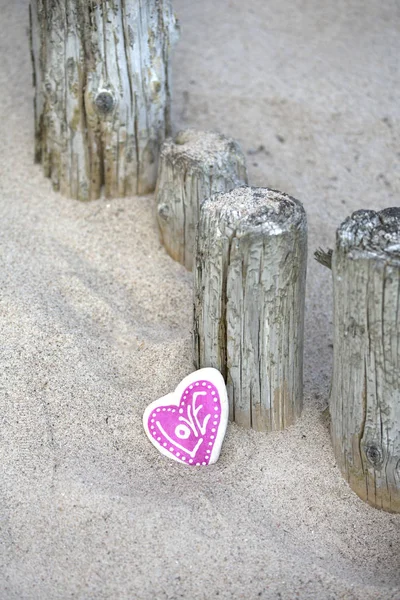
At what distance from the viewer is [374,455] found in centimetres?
272

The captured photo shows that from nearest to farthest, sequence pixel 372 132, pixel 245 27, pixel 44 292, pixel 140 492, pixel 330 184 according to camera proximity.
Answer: pixel 140 492, pixel 44 292, pixel 330 184, pixel 372 132, pixel 245 27

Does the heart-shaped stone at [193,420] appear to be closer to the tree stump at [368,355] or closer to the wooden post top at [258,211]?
the tree stump at [368,355]

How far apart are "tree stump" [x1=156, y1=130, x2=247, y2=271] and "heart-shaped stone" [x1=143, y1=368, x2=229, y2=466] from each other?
3.47ft

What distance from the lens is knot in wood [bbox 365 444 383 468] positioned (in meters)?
2.71

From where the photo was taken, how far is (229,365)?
9.60 ft

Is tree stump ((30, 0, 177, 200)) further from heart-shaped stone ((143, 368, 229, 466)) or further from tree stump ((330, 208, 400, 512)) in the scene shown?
tree stump ((330, 208, 400, 512))

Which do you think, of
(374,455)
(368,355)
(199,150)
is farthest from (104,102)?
(374,455)

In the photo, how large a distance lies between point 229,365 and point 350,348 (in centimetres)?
51

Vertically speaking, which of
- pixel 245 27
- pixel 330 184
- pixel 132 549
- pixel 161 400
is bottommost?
pixel 132 549

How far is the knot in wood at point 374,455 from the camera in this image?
2705mm

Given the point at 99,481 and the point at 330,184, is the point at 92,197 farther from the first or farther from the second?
the point at 99,481

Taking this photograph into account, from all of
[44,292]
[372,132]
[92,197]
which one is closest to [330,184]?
[372,132]

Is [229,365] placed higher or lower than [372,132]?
lower

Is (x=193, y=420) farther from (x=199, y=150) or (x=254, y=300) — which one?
(x=199, y=150)
